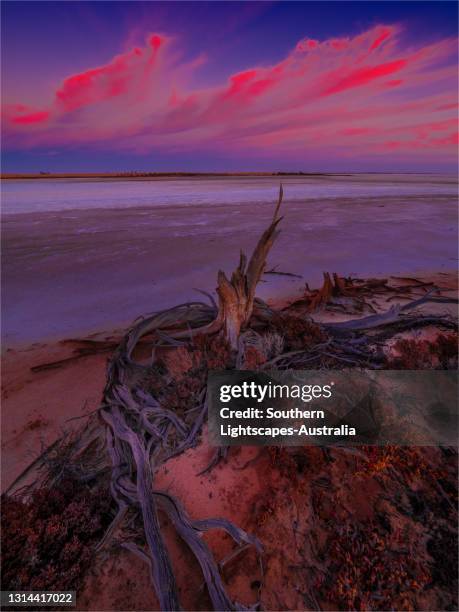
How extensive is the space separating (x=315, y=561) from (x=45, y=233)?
1516cm

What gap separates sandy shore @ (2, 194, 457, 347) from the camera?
7398 millimetres

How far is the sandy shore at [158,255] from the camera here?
7.40 meters

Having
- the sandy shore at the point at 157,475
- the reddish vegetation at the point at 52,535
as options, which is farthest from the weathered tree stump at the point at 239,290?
the reddish vegetation at the point at 52,535

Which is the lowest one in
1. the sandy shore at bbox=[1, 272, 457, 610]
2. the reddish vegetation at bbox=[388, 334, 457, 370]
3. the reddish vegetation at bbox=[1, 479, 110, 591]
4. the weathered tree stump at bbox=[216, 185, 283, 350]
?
the sandy shore at bbox=[1, 272, 457, 610]

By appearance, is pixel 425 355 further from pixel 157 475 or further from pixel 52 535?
pixel 52 535

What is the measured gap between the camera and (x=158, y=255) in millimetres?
11180

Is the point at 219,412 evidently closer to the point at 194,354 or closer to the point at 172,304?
the point at 194,354

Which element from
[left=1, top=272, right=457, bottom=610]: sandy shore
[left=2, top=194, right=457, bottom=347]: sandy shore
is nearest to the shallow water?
[left=2, top=194, right=457, bottom=347]: sandy shore

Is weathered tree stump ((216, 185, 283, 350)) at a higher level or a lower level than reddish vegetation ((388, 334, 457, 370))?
higher

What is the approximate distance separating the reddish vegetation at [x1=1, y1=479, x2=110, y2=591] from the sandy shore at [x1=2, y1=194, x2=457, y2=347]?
3.92 m

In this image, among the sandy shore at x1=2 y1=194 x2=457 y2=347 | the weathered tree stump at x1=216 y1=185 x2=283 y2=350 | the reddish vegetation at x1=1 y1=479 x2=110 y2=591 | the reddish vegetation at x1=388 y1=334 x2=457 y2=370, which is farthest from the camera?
the sandy shore at x1=2 y1=194 x2=457 y2=347

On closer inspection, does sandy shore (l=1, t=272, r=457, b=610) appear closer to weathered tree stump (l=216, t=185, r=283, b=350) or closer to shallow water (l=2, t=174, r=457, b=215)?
weathered tree stump (l=216, t=185, r=283, b=350)

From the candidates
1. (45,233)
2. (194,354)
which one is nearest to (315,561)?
(194,354)

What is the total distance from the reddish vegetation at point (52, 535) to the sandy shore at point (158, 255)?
392 centimetres
